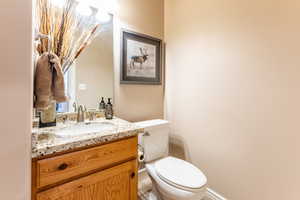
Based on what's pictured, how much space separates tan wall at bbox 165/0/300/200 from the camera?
104cm

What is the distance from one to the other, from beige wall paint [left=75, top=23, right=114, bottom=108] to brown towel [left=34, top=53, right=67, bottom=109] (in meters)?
0.47

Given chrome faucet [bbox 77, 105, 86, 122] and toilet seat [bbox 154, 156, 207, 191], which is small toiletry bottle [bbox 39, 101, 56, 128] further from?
toilet seat [bbox 154, 156, 207, 191]

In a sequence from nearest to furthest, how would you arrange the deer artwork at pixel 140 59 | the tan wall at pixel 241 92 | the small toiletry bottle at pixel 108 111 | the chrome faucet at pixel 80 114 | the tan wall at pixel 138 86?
the tan wall at pixel 241 92, the chrome faucet at pixel 80 114, the small toiletry bottle at pixel 108 111, the tan wall at pixel 138 86, the deer artwork at pixel 140 59

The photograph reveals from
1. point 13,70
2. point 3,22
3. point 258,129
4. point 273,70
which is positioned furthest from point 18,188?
point 273,70

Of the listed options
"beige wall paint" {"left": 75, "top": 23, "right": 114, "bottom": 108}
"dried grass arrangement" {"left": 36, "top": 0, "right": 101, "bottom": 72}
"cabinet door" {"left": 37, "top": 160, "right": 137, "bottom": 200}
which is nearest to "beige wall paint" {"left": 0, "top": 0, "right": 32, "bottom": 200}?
"cabinet door" {"left": 37, "top": 160, "right": 137, "bottom": 200}

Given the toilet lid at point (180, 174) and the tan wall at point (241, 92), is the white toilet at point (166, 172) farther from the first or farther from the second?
the tan wall at point (241, 92)

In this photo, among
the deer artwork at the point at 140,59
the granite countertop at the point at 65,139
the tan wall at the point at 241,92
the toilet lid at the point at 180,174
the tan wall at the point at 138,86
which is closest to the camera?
the granite countertop at the point at 65,139

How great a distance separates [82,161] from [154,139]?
812mm

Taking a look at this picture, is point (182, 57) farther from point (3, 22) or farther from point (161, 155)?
point (3, 22)

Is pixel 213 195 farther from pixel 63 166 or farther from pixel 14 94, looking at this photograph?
pixel 14 94

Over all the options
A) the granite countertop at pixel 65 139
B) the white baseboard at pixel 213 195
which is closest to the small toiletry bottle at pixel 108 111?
the granite countertop at pixel 65 139

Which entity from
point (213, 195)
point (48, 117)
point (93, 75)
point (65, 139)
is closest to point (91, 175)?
point (65, 139)

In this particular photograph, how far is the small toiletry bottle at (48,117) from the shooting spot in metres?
1.13

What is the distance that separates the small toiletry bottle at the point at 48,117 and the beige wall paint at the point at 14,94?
56cm
